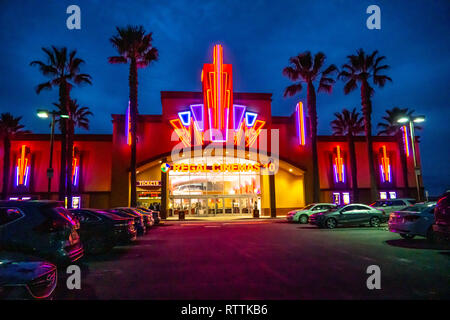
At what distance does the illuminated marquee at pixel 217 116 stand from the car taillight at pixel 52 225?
2303cm

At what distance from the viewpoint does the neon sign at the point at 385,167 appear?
33.2 m

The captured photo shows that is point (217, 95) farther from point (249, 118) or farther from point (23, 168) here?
point (23, 168)

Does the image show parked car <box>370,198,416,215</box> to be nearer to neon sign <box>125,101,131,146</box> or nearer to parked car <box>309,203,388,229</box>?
parked car <box>309,203,388,229</box>

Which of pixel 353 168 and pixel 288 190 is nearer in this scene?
pixel 353 168

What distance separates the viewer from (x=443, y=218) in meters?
7.96

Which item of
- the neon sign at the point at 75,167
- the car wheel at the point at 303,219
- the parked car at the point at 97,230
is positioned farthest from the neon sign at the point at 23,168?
the car wheel at the point at 303,219

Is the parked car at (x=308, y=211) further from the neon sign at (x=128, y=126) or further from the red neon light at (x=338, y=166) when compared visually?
the neon sign at (x=128, y=126)

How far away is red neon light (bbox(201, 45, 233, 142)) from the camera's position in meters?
28.1

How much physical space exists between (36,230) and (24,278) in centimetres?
205

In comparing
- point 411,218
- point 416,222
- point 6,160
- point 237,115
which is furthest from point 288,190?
point 6,160

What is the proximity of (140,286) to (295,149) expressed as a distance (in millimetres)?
27662

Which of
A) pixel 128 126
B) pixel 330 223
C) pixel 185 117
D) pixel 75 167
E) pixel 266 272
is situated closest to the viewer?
pixel 266 272

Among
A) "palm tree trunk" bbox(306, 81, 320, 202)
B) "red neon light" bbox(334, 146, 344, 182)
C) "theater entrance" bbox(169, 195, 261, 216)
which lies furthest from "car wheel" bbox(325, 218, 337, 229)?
"red neon light" bbox(334, 146, 344, 182)
